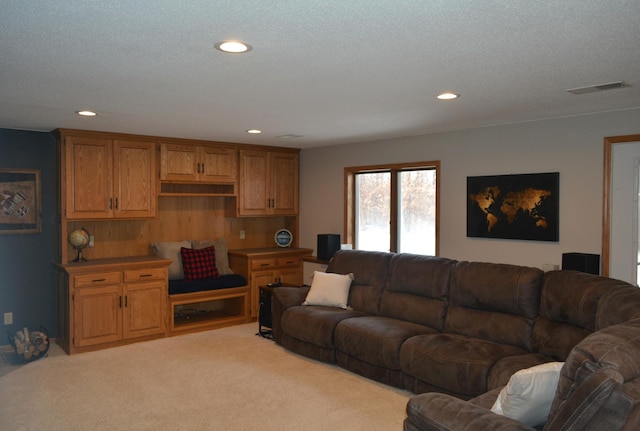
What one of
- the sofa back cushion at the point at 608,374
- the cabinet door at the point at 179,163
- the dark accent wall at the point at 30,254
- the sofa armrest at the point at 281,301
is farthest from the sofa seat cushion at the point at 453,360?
the dark accent wall at the point at 30,254

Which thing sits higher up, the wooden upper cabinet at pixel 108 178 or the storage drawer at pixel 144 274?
the wooden upper cabinet at pixel 108 178

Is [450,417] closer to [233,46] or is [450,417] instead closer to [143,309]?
[233,46]

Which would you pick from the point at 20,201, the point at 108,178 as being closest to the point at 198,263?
the point at 108,178

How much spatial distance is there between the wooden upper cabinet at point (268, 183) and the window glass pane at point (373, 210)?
3.46ft

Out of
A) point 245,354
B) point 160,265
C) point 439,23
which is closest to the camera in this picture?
point 439,23

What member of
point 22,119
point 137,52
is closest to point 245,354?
point 22,119

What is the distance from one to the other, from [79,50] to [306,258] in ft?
15.9

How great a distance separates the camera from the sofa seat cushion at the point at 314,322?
15.9 ft

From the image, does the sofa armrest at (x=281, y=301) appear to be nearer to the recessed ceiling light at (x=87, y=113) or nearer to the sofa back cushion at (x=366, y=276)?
the sofa back cushion at (x=366, y=276)

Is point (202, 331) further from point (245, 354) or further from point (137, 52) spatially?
point (137, 52)

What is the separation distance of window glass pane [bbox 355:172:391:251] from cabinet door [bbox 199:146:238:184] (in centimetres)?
161

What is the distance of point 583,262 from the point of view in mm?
4062

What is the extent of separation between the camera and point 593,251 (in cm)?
440

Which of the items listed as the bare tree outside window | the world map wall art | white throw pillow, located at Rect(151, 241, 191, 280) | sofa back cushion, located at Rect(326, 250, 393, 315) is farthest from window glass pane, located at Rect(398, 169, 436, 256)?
white throw pillow, located at Rect(151, 241, 191, 280)
